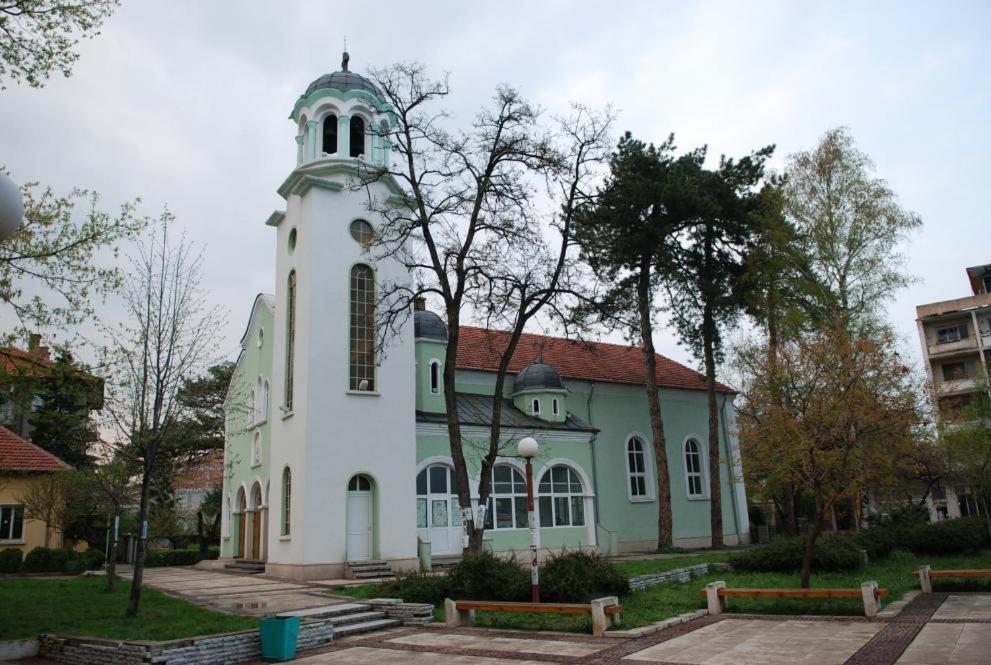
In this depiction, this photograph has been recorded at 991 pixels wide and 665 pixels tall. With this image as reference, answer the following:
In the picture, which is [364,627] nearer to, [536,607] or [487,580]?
[487,580]

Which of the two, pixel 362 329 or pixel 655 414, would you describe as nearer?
pixel 362 329

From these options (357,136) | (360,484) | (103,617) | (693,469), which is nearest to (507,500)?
(360,484)

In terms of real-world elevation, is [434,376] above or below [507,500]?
above

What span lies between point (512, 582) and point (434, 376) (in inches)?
509

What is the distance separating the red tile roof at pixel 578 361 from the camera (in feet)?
95.2

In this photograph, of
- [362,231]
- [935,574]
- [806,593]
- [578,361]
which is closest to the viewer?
[806,593]

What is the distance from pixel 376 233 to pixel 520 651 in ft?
51.1

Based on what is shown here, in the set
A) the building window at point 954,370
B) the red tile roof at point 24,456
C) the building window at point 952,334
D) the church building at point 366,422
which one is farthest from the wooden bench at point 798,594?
the building window at point 952,334

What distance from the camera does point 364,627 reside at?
12.8m

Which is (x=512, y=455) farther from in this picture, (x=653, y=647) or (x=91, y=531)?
(x=91, y=531)

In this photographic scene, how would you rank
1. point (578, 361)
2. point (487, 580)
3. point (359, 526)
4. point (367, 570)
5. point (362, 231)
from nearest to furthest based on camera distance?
point (487, 580) → point (367, 570) → point (359, 526) → point (362, 231) → point (578, 361)

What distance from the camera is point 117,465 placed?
1471 cm

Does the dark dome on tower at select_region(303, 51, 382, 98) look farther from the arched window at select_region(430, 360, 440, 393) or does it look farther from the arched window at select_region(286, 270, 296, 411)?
the arched window at select_region(430, 360, 440, 393)

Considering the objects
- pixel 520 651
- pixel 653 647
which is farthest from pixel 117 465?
pixel 653 647
